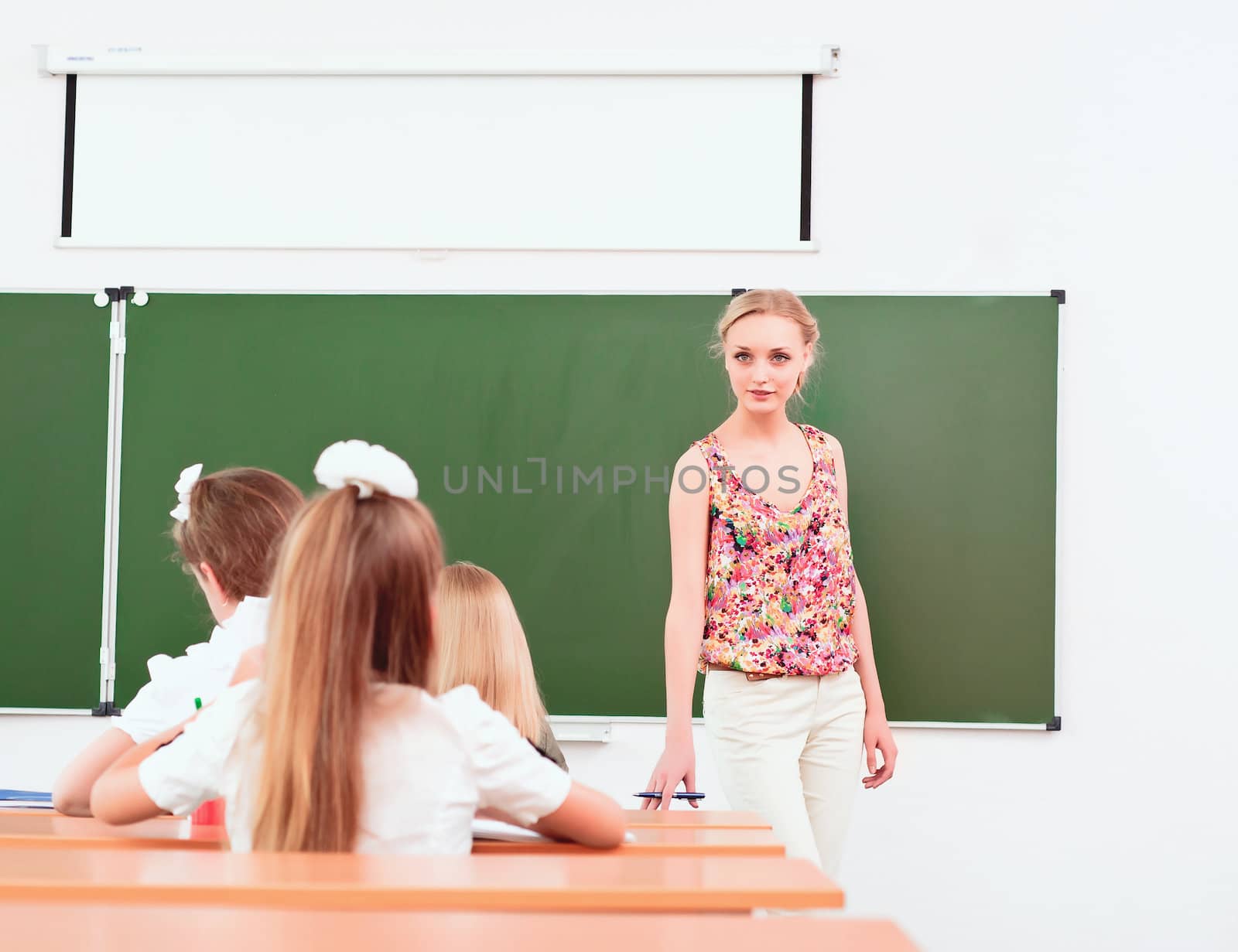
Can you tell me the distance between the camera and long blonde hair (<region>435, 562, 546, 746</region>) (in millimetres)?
2029

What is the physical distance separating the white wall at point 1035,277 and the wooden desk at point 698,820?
1703 mm

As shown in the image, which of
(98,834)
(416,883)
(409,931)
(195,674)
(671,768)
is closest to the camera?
(409,931)

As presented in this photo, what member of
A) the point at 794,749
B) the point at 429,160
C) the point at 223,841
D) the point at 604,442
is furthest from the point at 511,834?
the point at 429,160

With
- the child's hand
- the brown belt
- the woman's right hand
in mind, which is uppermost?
the child's hand

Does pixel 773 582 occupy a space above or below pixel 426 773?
above

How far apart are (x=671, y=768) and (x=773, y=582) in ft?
1.34

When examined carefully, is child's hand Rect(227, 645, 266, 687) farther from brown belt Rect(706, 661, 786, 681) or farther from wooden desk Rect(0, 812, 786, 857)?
brown belt Rect(706, 661, 786, 681)

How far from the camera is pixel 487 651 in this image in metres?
2.05

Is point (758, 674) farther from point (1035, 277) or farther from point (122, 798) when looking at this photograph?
point (1035, 277)

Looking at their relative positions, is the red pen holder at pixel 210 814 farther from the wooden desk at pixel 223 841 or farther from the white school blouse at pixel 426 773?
the white school blouse at pixel 426 773

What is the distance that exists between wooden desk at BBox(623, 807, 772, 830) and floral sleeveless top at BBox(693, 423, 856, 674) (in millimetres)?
534

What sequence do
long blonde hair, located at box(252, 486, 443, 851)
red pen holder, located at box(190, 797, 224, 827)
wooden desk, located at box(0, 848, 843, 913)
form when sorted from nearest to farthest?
1. wooden desk, located at box(0, 848, 843, 913)
2. long blonde hair, located at box(252, 486, 443, 851)
3. red pen holder, located at box(190, 797, 224, 827)

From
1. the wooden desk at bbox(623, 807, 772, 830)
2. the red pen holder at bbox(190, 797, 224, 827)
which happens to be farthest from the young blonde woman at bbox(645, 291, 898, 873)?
the red pen holder at bbox(190, 797, 224, 827)

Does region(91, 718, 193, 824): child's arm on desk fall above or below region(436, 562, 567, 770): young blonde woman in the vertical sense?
below
